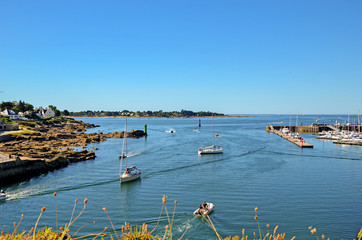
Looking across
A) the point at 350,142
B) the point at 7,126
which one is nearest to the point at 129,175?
the point at 7,126

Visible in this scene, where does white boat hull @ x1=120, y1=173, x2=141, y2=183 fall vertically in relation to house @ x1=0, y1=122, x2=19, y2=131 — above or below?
below

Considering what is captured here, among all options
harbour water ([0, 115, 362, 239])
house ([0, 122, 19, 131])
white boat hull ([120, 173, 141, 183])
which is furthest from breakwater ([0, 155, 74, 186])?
house ([0, 122, 19, 131])

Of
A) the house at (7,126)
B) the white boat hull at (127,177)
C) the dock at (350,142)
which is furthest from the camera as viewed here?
the dock at (350,142)

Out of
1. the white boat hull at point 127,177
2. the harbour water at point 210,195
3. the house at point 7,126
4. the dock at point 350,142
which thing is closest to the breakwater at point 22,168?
the harbour water at point 210,195

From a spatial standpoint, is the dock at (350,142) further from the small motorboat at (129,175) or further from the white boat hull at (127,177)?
the white boat hull at (127,177)

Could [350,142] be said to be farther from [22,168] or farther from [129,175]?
[22,168]

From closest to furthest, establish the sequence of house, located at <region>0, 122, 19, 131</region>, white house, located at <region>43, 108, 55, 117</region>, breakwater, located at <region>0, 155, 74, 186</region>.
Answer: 1. breakwater, located at <region>0, 155, 74, 186</region>
2. house, located at <region>0, 122, 19, 131</region>
3. white house, located at <region>43, 108, 55, 117</region>

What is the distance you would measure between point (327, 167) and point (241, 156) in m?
17.8

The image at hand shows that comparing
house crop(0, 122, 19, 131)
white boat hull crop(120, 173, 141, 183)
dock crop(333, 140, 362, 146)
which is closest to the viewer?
white boat hull crop(120, 173, 141, 183)

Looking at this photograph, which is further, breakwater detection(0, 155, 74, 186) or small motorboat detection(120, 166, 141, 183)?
small motorboat detection(120, 166, 141, 183)

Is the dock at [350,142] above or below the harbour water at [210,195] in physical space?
above

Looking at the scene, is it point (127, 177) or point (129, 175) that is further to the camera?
point (129, 175)

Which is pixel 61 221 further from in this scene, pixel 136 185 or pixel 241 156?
pixel 241 156

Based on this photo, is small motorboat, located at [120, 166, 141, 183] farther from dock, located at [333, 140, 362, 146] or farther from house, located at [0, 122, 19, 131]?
dock, located at [333, 140, 362, 146]
